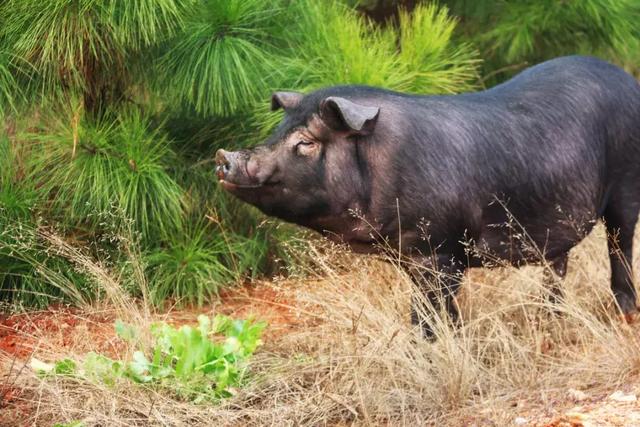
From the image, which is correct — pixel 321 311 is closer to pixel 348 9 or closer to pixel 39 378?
pixel 39 378

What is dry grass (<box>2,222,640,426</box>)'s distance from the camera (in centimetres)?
396

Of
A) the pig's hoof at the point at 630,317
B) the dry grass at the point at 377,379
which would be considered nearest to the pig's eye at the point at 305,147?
the dry grass at the point at 377,379

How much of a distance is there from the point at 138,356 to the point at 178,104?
2.15 m

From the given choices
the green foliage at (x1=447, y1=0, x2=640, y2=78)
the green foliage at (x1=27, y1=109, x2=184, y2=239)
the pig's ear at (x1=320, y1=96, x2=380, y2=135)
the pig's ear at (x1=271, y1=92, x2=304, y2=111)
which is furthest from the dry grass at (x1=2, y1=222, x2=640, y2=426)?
the green foliage at (x1=447, y1=0, x2=640, y2=78)

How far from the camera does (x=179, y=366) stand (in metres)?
4.14

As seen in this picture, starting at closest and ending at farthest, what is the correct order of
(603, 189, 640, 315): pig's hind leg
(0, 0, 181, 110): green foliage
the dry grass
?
1. the dry grass
2. (603, 189, 640, 315): pig's hind leg
3. (0, 0, 181, 110): green foliage

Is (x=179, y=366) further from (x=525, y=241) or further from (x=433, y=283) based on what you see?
(x=525, y=241)

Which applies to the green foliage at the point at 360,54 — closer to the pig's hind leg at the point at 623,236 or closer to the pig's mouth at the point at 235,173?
the pig's hind leg at the point at 623,236

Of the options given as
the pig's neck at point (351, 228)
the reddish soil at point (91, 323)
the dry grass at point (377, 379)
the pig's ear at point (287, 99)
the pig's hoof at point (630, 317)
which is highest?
the pig's ear at point (287, 99)

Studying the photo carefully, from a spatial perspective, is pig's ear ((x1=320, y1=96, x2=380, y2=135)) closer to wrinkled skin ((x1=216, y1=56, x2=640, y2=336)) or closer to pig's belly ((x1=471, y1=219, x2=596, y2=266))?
wrinkled skin ((x1=216, y1=56, x2=640, y2=336))

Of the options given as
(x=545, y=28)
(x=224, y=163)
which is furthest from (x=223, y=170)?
(x=545, y=28)

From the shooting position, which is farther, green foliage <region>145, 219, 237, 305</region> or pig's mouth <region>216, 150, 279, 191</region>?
green foliage <region>145, 219, 237, 305</region>

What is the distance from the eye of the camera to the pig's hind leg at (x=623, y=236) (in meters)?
5.01

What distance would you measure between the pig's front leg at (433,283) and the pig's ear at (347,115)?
0.54m
